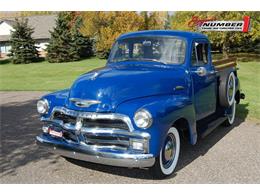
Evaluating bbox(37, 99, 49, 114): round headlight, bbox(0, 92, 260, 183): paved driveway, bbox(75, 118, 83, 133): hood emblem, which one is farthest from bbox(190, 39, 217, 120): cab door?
bbox(37, 99, 49, 114): round headlight

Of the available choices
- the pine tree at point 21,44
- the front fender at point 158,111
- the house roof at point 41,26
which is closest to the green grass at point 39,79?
the pine tree at point 21,44

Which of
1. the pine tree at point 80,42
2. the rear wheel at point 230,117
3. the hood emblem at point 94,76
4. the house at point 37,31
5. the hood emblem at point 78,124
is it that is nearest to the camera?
the hood emblem at point 78,124

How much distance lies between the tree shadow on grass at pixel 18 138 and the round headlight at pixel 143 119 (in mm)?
1914

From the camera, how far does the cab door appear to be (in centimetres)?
575

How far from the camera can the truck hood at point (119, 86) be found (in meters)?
4.50

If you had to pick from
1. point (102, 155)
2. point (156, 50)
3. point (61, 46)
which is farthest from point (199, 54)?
point (61, 46)

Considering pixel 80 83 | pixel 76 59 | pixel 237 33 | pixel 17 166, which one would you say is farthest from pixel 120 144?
pixel 76 59

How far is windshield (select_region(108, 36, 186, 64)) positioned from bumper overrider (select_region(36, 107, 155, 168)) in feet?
5.58

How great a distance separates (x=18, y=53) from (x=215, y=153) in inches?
1268

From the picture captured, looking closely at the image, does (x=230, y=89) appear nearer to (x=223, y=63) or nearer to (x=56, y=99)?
(x=223, y=63)

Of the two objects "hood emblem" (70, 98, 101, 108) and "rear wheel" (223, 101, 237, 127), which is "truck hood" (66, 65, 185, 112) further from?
"rear wheel" (223, 101, 237, 127)

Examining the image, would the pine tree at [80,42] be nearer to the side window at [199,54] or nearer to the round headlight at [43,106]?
the side window at [199,54]

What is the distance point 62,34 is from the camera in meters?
34.1

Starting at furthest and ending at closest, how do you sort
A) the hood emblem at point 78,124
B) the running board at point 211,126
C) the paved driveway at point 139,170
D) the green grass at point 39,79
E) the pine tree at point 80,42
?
1. the pine tree at point 80,42
2. the green grass at point 39,79
3. the running board at point 211,126
4. the paved driveway at point 139,170
5. the hood emblem at point 78,124
